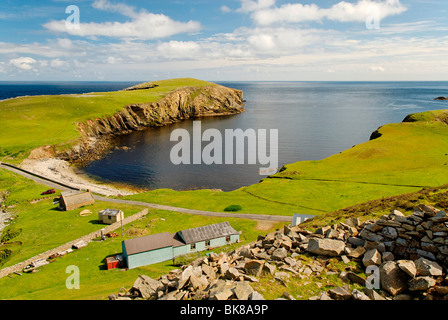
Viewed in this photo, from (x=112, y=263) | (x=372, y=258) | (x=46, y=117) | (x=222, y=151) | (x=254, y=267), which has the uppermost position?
(x=46, y=117)

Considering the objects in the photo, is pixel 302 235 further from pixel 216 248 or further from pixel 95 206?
pixel 95 206

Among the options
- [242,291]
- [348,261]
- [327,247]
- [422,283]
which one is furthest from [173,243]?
[422,283]

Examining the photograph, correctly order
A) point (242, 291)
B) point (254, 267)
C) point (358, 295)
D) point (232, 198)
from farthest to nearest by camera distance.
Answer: point (232, 198), point (254, 267), point (242, 291), point (358, 295)

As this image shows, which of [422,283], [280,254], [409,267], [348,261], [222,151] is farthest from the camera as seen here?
[222,151]

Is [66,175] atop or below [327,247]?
below

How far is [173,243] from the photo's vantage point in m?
45.8

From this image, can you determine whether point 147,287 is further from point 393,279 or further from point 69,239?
point 69,239

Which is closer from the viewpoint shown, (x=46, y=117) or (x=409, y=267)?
(x=409, y=267)

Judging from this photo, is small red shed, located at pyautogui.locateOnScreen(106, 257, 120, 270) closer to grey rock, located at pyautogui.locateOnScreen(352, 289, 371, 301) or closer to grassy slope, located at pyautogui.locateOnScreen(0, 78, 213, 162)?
grey rock, located at pyautogui.locateOnScreen(352, 289, 371, 301)

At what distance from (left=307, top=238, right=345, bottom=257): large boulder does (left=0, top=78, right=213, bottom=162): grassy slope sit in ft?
368

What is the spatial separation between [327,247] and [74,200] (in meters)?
60.4

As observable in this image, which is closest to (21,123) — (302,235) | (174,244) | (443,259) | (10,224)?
(10,224)

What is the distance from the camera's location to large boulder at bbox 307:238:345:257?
20.7 meters

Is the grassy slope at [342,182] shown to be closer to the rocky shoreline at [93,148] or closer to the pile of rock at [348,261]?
the rocky shoreline at [93,148]
